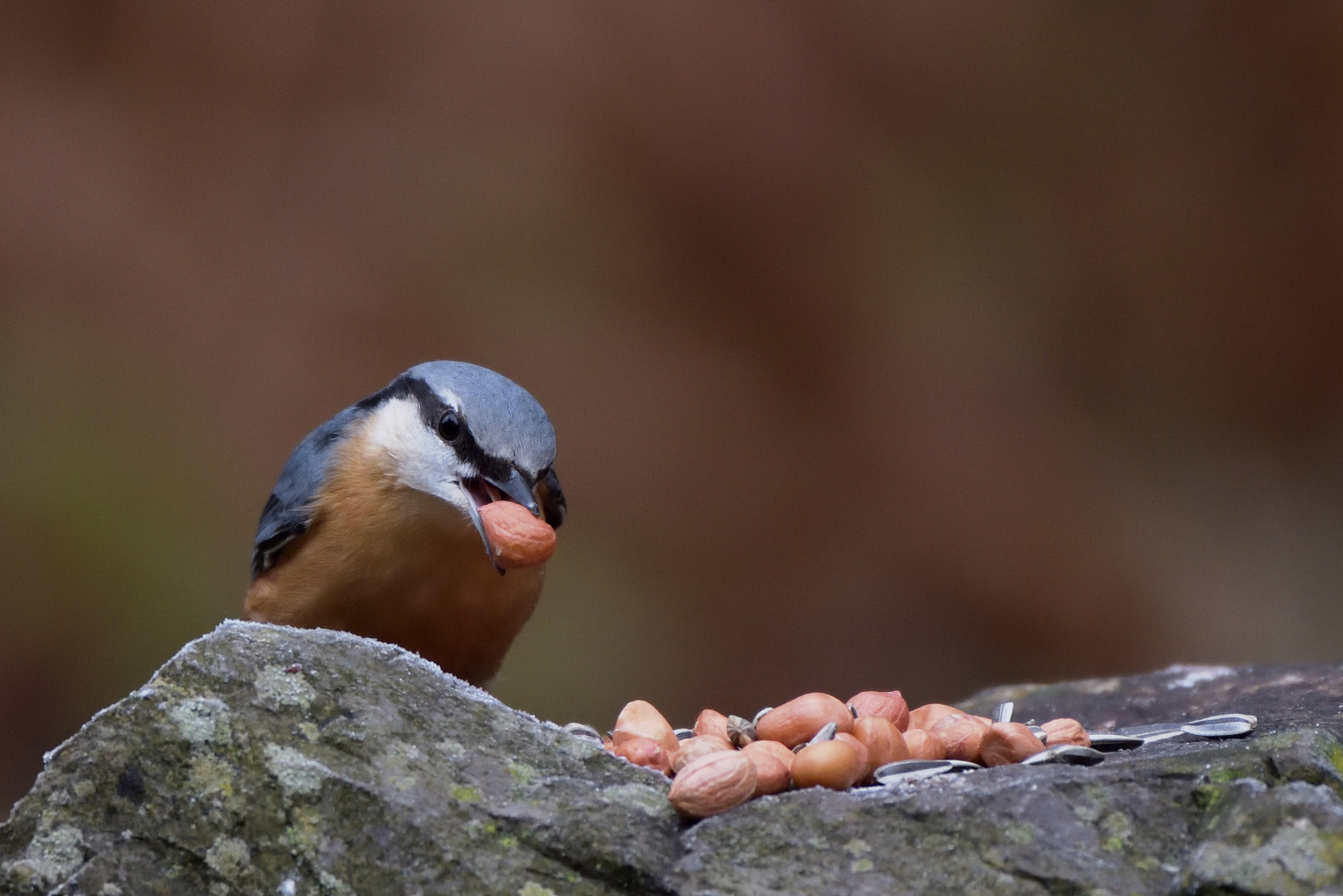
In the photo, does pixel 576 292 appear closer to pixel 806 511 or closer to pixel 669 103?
pixel 669 103

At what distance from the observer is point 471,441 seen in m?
2.76

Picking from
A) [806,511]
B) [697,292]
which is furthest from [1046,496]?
[697,292]

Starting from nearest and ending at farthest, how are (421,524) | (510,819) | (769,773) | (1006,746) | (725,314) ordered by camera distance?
(510,819)
(769,773)
(1006,746)
(421,524)
(725,314)

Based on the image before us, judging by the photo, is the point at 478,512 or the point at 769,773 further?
the point at 478,512

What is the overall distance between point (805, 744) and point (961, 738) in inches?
10.4

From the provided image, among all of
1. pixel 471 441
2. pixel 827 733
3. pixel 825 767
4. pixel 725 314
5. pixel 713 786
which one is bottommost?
pixel 713 786

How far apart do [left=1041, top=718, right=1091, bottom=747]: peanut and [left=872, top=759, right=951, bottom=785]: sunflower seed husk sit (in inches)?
10.4

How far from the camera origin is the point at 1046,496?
273 inches

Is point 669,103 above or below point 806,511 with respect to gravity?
above

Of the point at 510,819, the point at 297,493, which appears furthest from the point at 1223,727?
the point at 297,493

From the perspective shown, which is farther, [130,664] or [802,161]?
[802,161]

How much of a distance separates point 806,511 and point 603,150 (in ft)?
7.40

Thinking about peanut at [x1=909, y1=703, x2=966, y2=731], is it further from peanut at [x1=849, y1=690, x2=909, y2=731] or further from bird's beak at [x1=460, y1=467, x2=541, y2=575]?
bird's beak at [x1=460, y1=467, x2=541, y2=575]

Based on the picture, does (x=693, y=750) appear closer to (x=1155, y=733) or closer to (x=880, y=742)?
(x=880, y=742)
